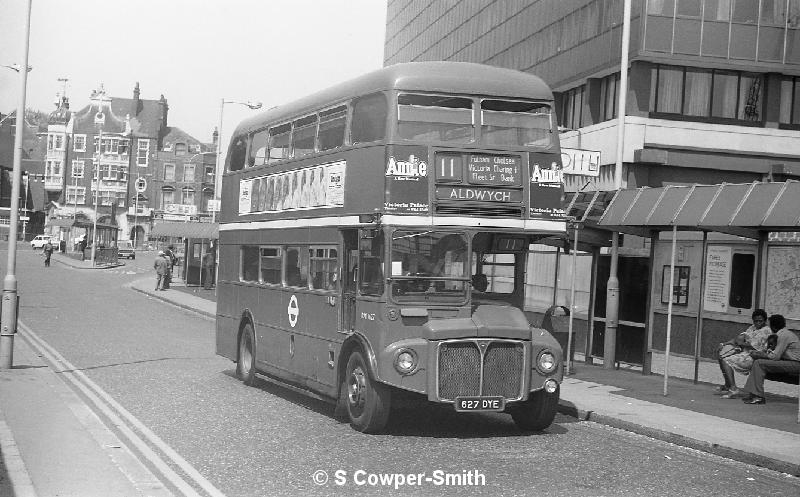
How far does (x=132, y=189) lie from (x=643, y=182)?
336 ft

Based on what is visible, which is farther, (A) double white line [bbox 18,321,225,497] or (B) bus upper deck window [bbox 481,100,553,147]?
(B) bus upper deck window [bbox 481,100,553,147]

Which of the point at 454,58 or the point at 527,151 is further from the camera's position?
the point at 454,58

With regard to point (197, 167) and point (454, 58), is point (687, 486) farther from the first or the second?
point (197, 167)

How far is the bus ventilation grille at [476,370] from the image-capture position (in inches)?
508

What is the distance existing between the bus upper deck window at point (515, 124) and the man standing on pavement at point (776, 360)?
537 cm

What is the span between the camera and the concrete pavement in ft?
32.7

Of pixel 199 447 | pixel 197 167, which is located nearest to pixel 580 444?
pixel 199 447

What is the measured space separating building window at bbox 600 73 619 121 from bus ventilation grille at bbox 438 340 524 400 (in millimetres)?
29864

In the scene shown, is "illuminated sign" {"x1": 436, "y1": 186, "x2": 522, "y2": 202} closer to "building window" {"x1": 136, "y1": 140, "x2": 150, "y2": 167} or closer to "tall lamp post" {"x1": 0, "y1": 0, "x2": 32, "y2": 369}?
"tall lamp post" {"x1": 0, "y1": 0, "x2": 32, "y2": 369}

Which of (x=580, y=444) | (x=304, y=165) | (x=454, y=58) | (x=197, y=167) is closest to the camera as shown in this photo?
(x=580, y=444)

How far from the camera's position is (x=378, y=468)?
431 inches

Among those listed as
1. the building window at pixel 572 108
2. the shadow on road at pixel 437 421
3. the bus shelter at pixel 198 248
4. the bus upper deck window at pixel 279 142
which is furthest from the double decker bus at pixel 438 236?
the bus shelter at pixel 198 248

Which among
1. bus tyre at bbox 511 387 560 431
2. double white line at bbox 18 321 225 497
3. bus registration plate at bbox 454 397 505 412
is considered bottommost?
double white line at bbox 18 321 225 497

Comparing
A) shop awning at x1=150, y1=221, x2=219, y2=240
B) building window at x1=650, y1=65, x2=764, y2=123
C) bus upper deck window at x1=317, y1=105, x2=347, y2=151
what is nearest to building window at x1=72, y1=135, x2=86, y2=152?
shop awning at x1=150, y1=221, x2=219, y2=240
